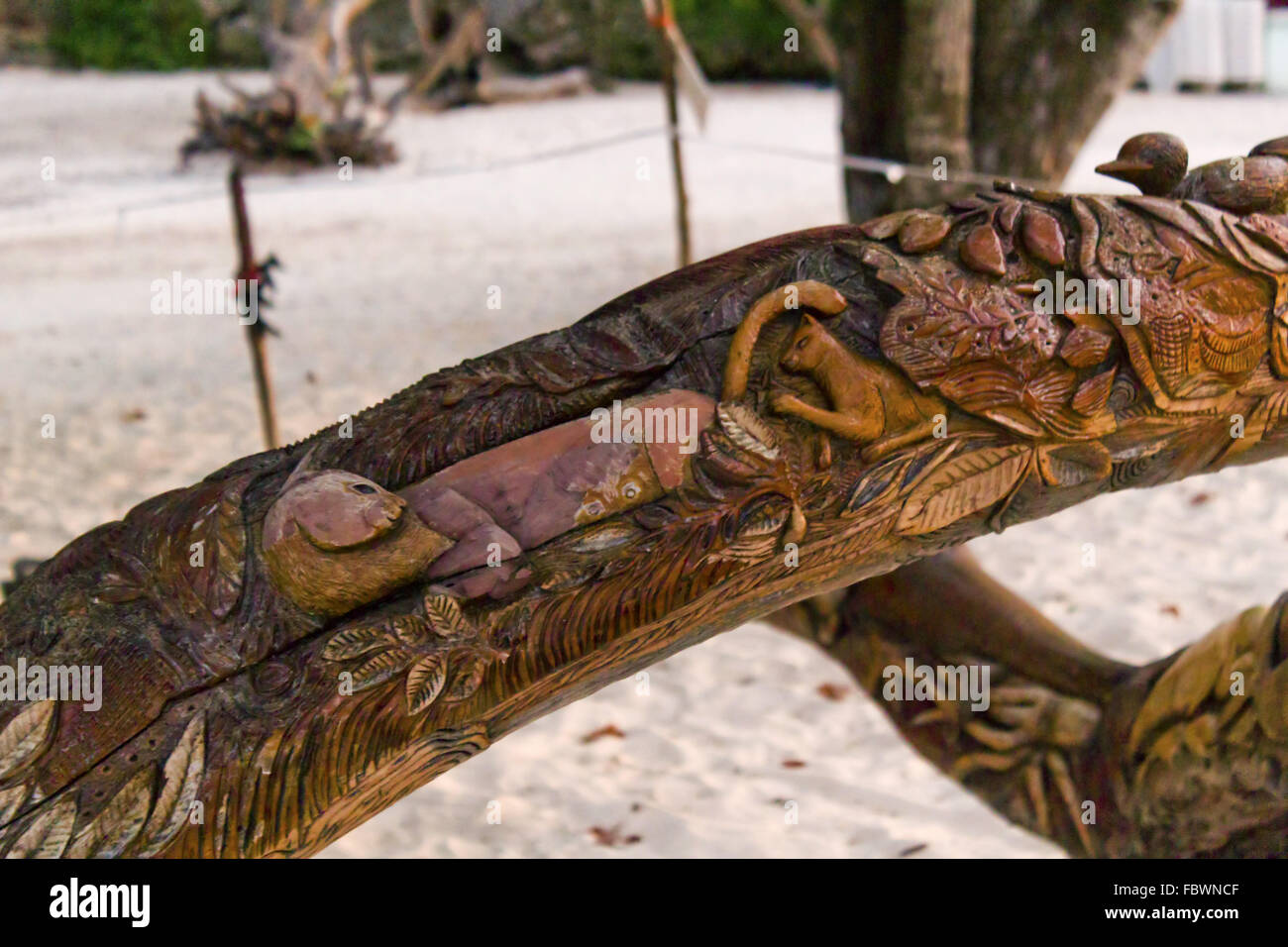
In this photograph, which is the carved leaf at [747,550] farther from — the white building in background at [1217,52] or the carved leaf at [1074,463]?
the white building in background at [1217,52]

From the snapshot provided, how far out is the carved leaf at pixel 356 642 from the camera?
1.16m

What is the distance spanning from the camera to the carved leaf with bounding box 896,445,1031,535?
125 cm

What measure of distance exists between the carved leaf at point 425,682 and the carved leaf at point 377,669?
0.05ft

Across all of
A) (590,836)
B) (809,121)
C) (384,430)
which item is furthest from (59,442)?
(809,121)

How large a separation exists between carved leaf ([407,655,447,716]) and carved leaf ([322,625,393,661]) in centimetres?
4

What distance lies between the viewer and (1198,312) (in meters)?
1.26

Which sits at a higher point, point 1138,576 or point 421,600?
point 421,600

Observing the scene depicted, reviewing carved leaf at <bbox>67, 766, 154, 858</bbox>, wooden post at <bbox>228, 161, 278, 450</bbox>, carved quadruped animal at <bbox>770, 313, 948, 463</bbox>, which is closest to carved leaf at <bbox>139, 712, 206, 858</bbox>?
carved leaf at <bbox>67, 766, 154, 858</bbox>

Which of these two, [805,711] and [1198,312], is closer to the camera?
[1198,312]

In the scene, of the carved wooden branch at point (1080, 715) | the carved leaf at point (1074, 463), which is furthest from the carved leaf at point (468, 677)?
the carved wooden branch at point (1080, 715)

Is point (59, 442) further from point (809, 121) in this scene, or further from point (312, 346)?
point (809, 121)

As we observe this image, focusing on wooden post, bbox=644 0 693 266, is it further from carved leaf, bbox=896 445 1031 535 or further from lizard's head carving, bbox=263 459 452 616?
lizard's head carving, bbox=263 459 452 616

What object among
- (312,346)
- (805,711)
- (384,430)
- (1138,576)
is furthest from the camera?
(312,346)
